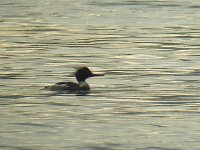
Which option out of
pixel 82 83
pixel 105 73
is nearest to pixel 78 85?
pixel 82 83

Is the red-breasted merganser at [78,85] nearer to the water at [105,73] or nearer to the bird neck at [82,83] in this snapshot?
the bird neck at [82,83]

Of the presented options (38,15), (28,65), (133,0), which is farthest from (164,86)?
(133,0)

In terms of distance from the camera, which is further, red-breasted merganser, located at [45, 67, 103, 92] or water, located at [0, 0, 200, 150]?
red-breasted merganser, located at [45, 67, 103, 92]

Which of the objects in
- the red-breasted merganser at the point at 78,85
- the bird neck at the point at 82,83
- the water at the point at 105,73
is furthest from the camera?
the bird neck at the point at 82,83

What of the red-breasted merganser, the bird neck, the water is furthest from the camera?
the bird neck

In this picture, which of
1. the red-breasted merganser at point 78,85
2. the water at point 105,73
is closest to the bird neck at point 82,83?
the red-breasted merganser at point 78,85

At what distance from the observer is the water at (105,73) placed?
57.3 ft

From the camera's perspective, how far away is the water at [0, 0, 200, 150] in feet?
57.3

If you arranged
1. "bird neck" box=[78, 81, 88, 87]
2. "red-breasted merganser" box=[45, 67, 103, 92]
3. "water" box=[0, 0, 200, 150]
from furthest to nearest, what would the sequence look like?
"bird neck" box=[78, 81, 88, 87], "red-breasted merganser" box=[45, 67, 103, 92], "water" box=[0, 0, 200, 150]

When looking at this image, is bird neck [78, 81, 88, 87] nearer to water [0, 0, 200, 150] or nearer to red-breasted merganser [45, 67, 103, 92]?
red-breasted merganser [45, 67, 103, 92]

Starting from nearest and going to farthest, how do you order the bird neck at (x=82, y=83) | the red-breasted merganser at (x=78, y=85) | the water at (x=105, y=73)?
1. the water at (x=105, y=73)
2. the red-breasted merganser at (x=78, y=85)
3. the bird neck at (x=82, y=83)

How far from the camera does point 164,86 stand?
23422 millimetres

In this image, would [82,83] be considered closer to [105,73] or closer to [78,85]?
[78,85]

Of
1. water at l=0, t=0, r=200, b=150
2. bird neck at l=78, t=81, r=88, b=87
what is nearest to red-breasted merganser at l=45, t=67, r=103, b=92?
bird neck at l=78, t=81, r=88, b=87
